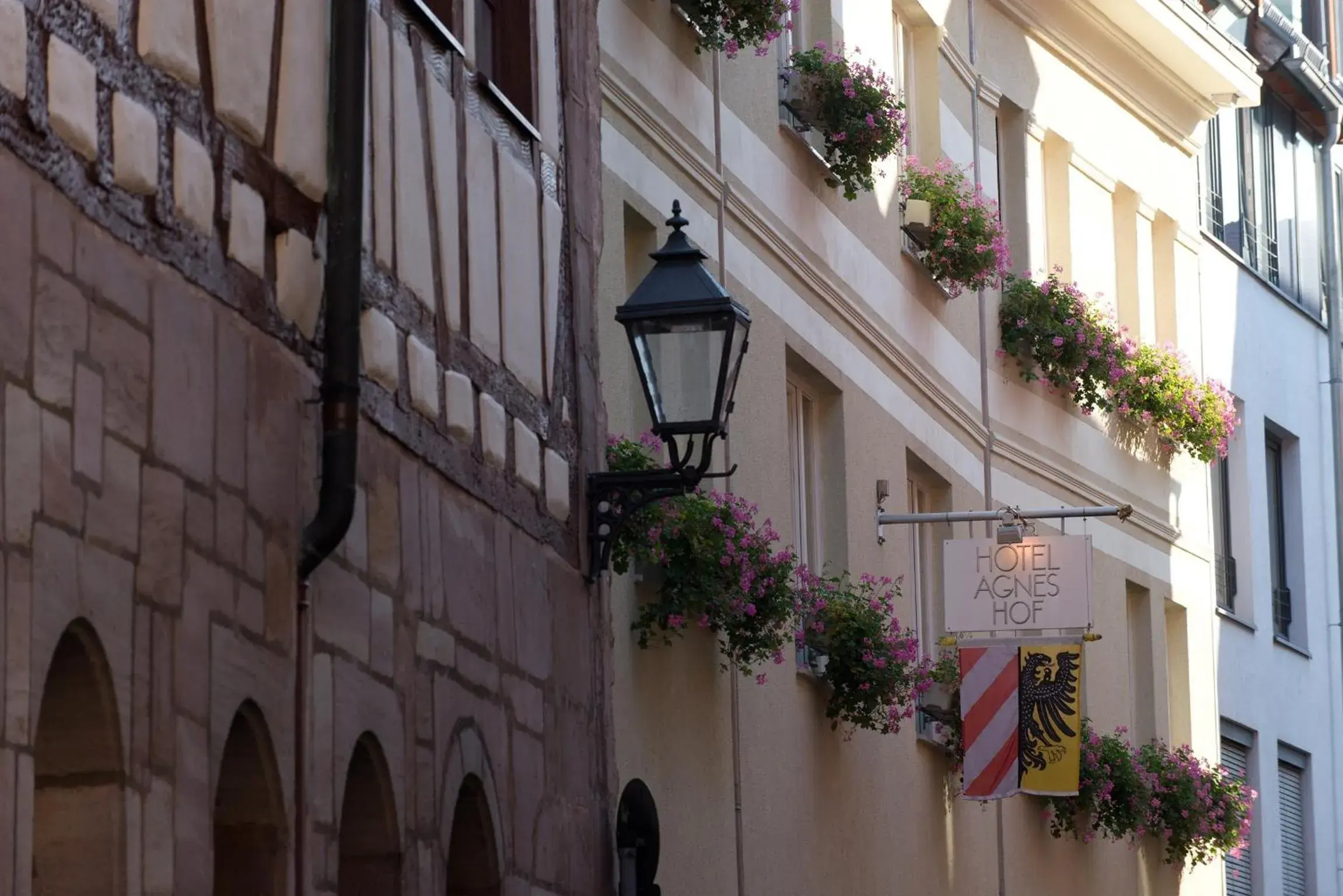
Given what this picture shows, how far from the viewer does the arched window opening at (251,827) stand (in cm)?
721

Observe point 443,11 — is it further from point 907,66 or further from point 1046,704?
point 907,66

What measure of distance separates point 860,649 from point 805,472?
152 cm

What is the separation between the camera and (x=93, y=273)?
6176mm

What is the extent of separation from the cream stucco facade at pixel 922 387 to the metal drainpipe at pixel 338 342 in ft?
10.8

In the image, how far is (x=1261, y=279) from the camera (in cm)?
2345

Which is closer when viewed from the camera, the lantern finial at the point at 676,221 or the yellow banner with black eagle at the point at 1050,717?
the lantern finial at the point at 676,221

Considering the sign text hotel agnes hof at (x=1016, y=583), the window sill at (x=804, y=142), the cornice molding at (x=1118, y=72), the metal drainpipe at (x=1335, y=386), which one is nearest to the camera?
the window sill at (x=804, y=142)

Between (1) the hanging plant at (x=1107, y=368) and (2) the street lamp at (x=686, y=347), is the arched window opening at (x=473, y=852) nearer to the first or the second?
(2) the street lamp at (x=686, y=347)

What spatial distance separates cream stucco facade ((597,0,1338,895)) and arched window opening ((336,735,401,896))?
2.77 meters

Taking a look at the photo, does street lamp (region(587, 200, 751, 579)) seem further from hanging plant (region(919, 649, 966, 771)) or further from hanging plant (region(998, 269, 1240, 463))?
hanging plant (region(998, 269, 1240, 463))

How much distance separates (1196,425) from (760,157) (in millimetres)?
7262

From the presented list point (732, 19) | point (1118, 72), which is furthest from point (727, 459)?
point (1118, 72)

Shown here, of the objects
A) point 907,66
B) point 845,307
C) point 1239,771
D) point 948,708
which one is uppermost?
point 907,66

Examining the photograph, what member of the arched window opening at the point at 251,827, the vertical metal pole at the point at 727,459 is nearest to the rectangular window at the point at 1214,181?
the vertical metal pole at the point at 727,459
